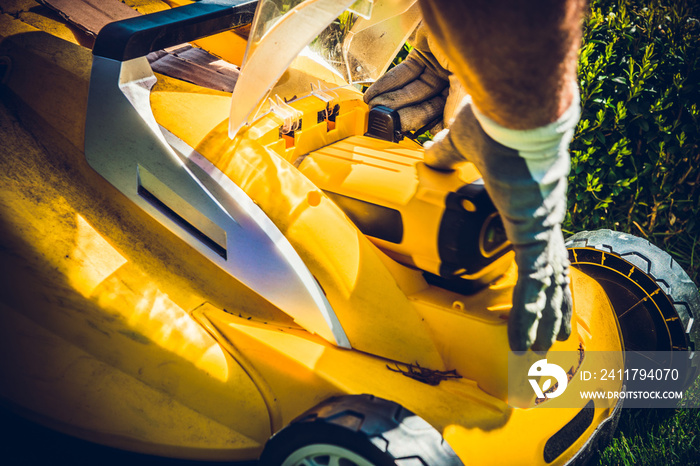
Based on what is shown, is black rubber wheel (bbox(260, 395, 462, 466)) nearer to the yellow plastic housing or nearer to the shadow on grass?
the yellow plastic housing

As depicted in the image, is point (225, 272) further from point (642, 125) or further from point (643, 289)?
point (642, 125)

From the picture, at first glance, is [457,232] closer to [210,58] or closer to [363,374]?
[363,374]

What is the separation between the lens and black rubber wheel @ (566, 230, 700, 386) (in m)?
1.98

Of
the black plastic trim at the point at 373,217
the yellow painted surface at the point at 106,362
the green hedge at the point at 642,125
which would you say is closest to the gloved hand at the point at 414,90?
the black plastic trim at the point at 373,217

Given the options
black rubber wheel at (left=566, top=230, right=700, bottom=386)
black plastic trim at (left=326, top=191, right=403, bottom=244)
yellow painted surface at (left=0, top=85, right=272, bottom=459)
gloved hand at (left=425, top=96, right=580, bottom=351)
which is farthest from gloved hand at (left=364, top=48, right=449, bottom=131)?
yellow painted surface at (left=0, top=85, right=272, bottom=459)

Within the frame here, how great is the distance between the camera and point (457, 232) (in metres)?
1.46

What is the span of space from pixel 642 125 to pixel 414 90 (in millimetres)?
1456

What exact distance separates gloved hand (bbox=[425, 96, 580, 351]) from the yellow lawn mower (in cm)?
15

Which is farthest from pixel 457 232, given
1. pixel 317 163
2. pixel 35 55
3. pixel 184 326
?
pixel 35 55

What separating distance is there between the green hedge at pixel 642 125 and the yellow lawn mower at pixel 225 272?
1.55 metres

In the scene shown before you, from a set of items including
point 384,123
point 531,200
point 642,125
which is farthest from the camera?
point 642,125

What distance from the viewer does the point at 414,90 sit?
77.5 inches

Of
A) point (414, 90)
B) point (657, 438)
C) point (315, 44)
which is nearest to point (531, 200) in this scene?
point (414, 90)

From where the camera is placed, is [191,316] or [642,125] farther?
[642,125]
